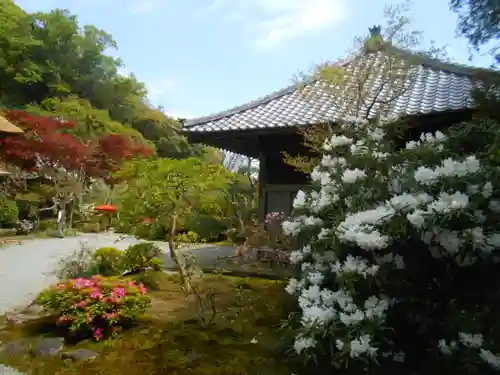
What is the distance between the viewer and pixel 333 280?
2762 mm

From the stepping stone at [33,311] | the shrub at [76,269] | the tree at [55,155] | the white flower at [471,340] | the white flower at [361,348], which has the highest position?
the tree at [55,155]

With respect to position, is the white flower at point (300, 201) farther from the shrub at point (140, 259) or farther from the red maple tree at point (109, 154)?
the red maple tree at point (109, 154)

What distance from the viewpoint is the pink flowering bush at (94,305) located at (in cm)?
383

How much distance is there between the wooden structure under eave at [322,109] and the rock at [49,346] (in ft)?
13.3

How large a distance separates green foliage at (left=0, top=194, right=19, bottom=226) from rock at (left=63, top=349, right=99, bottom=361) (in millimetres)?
12306

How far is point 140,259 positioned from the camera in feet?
22.3

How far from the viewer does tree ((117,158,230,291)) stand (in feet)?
14.0

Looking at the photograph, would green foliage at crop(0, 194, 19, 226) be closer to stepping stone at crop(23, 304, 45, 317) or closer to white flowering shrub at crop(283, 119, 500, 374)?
stepping stone at crop(23, 304, 45, 317)

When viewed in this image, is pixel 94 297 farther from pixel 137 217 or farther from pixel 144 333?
pixel 137 217

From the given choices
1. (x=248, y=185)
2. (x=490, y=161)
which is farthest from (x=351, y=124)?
(x=248, y=185)

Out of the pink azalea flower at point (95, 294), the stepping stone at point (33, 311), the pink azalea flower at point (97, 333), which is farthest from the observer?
the stepping stone at point (33, 311)

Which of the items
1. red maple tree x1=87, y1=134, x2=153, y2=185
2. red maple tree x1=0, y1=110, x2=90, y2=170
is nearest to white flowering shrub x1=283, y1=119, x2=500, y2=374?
red maple tree x1=0, y1=110, x2=90, y2=170

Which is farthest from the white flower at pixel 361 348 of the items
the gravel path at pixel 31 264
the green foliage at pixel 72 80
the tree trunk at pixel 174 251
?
the green foliage at pixel 72 80

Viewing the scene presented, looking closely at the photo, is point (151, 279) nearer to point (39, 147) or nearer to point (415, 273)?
point (415, 273)
